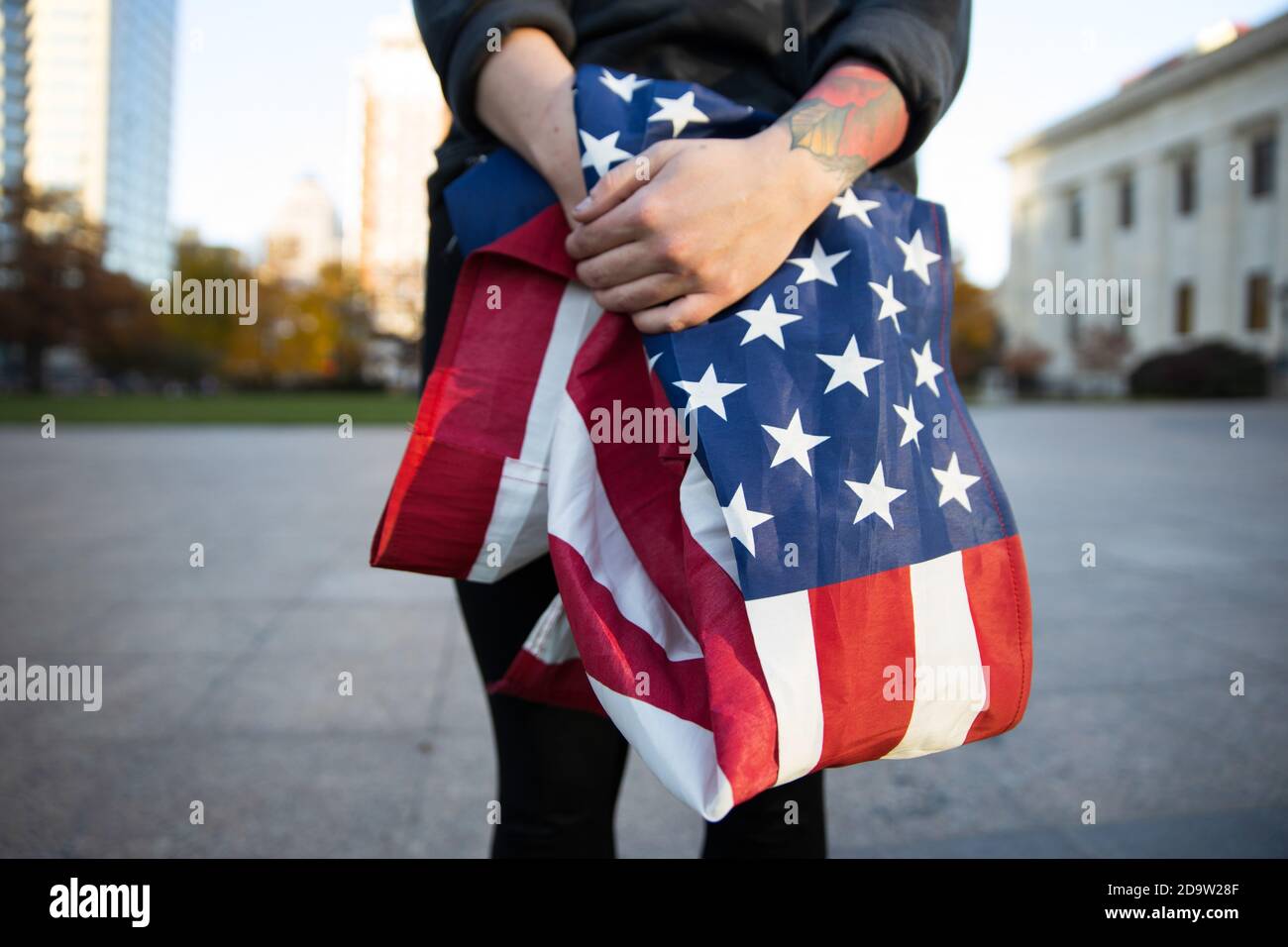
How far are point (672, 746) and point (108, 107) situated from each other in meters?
94.5

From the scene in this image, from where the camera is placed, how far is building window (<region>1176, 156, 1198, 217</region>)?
35500mm

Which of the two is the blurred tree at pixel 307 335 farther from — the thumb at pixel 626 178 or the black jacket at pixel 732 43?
the thumb at pixel 626 178

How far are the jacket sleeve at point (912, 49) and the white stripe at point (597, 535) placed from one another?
56 centimetres

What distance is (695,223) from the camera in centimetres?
88

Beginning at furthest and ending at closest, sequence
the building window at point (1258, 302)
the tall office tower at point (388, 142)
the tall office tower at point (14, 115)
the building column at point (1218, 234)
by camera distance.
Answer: the tall office tower at point (388, 142)
the tall office tower at point (14, 115)
the building column at point (1218, 234)
the building window at point (1258, 302)

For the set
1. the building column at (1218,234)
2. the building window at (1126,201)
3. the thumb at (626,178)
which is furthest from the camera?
the building window at (1126,201)

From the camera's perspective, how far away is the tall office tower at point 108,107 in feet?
227

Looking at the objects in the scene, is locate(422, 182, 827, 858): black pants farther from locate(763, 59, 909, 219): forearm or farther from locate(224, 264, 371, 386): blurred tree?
locate(224, 264, 371, 386): blurred tree

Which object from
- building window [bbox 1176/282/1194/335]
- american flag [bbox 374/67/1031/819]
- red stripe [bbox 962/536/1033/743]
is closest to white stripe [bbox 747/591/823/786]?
american flag [bbox 374/67/1031/819]

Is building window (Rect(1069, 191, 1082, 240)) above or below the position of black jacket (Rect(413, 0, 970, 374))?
above

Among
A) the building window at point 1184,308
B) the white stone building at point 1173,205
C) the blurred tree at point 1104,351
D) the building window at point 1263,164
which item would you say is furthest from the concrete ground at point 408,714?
the building window at point 1184,308
